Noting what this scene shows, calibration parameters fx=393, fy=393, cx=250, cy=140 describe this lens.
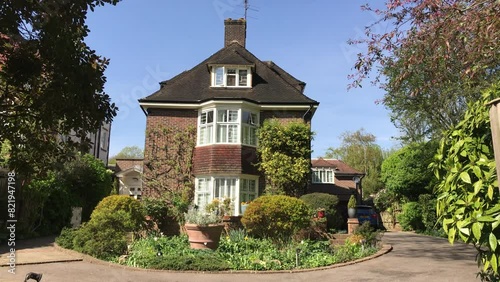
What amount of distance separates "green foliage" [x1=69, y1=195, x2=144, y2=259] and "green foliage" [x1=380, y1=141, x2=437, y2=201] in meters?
17.6

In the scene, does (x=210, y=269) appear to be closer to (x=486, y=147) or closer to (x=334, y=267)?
(x=334, y=267)

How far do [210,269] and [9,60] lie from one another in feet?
22.8

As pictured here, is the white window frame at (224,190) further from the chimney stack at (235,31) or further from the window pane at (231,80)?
the chimney stack at (235,31)

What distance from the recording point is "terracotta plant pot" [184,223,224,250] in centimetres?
1112

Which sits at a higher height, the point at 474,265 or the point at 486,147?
the point at 486,147

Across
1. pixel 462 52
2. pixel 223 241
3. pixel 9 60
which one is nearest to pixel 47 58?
pixel 9 60

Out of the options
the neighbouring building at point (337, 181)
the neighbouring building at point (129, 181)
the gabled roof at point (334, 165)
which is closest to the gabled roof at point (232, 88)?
the neighbouring building at point (337, 181)

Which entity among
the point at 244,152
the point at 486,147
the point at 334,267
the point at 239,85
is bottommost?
the point at 334,267

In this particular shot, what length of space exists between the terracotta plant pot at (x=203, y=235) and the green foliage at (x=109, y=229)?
1935mm

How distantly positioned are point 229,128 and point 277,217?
21.0 feet

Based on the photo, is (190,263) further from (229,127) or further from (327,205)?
(229,127)

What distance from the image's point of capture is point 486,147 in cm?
337

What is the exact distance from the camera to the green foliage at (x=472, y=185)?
2988 mm

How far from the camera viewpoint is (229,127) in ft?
58.3
